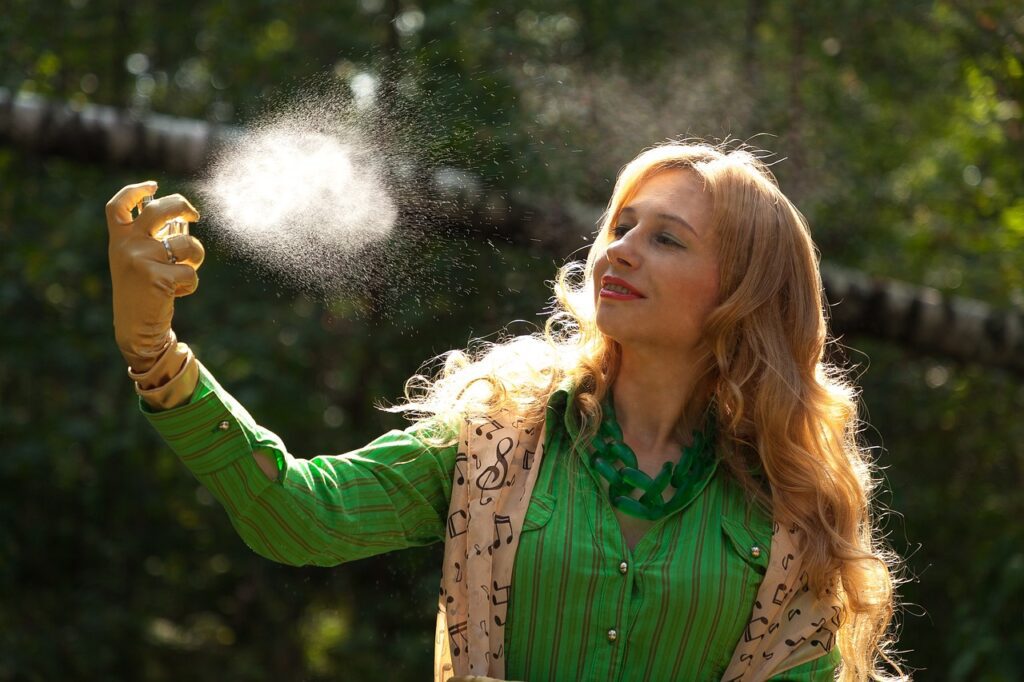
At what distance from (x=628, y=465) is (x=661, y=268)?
1.19 ft

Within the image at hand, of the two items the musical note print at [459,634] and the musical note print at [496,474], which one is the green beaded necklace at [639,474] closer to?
the musical note print at [496,474]

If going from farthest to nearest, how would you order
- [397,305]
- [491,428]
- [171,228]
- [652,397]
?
[397,305] < [652,397] < [491,428] < [171,228]

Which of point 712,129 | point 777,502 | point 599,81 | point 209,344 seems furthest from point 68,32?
point 777,502

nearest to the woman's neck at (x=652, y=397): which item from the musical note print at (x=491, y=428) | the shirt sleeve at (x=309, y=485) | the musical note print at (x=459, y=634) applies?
the musical note print at (x=491, y=428)

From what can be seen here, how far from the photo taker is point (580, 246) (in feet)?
14.3

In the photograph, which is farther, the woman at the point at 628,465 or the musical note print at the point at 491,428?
the musical note print at the point at 491,428

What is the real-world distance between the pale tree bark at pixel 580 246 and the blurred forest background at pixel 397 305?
79 millimetres

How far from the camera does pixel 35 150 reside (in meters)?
4.74

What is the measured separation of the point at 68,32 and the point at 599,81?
88.9 inches

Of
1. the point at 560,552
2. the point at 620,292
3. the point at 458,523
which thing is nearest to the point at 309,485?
the point at 458,523

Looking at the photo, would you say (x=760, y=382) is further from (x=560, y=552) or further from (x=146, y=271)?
(x=146, y=271)

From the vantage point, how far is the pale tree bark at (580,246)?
4492mm

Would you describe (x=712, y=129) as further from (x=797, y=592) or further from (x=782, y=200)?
(x=797, y=592)

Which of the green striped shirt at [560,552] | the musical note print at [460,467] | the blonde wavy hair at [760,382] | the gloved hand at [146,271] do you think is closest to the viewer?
the gloved hand at [146,271]
